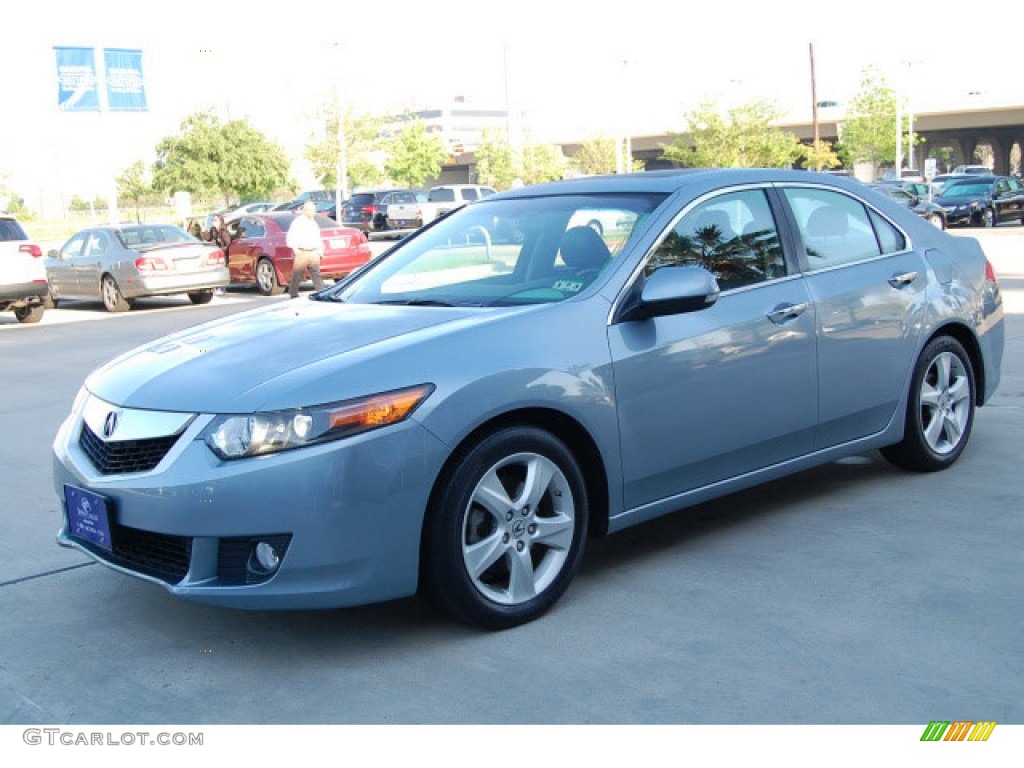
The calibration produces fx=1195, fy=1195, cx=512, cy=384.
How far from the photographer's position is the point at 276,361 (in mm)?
4320

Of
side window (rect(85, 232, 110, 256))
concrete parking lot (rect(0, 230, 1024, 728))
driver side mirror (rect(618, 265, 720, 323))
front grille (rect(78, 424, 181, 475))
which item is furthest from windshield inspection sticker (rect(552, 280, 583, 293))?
side window (rect(85, 232, 110, 256))

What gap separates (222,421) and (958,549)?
310cm

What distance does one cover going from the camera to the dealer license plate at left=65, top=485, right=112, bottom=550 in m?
4.23

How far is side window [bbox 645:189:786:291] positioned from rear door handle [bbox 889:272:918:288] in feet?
2.52

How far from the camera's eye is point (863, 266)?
578cm

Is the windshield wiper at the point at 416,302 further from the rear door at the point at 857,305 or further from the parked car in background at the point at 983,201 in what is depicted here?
the parked car in background at the point at 983,201

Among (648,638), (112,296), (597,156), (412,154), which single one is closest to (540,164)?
(597,156)

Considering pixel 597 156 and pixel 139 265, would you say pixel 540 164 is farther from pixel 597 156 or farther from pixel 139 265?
pixel 139 265

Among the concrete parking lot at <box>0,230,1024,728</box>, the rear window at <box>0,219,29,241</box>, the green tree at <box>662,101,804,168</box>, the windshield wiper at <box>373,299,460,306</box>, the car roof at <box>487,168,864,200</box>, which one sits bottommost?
the concrete parking lot at <box>0,230,1024,728</box>

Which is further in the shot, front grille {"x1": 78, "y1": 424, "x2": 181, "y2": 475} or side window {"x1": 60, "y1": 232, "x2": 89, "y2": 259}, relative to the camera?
side window {"x1": 60, "y1": 232, "x2": 89, "y2": 259}

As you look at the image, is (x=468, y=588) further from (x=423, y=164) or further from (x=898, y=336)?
(x=423, y=164)

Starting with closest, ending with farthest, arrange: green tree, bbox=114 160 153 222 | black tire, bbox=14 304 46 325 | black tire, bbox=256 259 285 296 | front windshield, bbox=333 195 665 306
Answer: front windshield, bbox=333 195 665 306
black tire, bbox=14 304 46 325
black tire, bbox=256 259 285 296
green tree, bbox=114 160 153 222

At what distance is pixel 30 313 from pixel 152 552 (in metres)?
15.9

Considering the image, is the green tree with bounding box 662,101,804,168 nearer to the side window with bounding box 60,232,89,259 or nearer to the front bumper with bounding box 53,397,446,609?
the side window with bounding box 60,232,89,259
